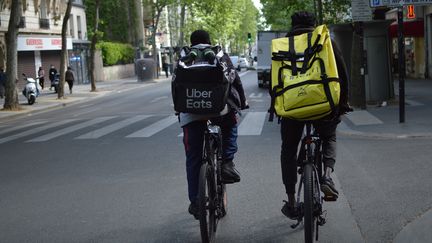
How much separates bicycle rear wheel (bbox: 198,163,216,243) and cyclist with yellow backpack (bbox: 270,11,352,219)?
0.58m

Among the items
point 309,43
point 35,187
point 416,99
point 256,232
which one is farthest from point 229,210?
point 416,99

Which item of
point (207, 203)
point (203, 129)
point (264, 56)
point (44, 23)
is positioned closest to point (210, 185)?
point (207, 203)

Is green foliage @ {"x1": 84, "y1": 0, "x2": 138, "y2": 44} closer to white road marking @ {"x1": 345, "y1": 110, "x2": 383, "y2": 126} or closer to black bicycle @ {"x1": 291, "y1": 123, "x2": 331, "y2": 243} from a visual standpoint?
white road marking @ {"x1": 345, "y1": 110, "x2": 383, "y2": 126}

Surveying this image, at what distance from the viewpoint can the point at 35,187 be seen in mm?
7977

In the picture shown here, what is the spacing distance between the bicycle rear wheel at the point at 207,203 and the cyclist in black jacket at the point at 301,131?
57 cm

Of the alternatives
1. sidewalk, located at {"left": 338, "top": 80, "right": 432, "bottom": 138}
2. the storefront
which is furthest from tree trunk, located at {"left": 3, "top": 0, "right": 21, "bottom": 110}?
sidewalk, located at {"left": 338, "top": 80, "right": 432, "bottom": 138}

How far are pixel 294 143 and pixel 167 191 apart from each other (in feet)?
8.92

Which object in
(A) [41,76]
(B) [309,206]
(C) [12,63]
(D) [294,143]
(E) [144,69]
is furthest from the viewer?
(E) [144,69]

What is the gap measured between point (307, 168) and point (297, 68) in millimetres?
732

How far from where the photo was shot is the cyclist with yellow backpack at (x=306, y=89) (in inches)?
176

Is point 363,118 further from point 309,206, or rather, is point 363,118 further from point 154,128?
point 309,206

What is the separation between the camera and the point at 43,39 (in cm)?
4034

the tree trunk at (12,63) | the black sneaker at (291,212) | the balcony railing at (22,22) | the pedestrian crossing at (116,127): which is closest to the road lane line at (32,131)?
the pedestrian crossing at (116,127)

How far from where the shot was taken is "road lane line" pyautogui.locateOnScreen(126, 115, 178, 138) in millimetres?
13076
